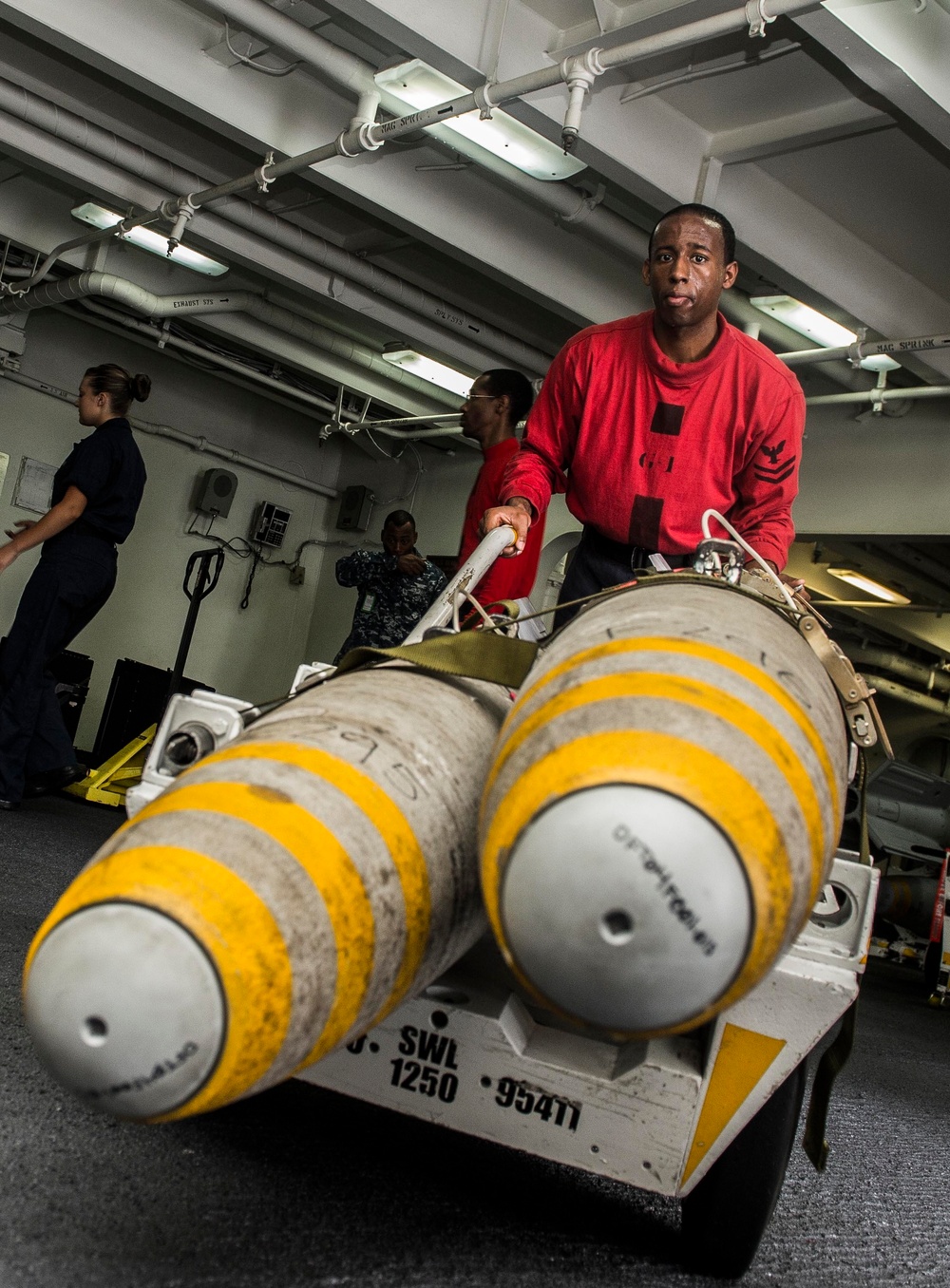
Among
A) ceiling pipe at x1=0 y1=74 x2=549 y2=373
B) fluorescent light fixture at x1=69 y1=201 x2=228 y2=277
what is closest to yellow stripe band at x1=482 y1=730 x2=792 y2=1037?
ceiling pipe at x1=0 y1=74 x2=549 y2=373

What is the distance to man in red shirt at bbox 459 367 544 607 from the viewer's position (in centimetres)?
372

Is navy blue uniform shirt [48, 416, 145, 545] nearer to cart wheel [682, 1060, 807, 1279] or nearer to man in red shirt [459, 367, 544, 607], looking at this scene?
man in red shirt [459, 367, 544, 607]

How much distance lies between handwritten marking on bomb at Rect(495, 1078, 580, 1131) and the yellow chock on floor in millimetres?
5209

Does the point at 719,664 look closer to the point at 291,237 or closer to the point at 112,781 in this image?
the point at 112,781

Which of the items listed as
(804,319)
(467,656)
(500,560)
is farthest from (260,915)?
(804,319)

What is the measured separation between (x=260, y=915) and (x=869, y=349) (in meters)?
5.96

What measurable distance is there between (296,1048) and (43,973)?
225 mm

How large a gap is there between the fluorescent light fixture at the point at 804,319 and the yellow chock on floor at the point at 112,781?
4211 mm

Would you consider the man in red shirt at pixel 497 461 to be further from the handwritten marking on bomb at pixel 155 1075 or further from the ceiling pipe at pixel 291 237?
the ceiling pipe at pixel 291 237

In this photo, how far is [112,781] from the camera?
6.59 meters

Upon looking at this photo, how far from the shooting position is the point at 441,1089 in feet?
4.92

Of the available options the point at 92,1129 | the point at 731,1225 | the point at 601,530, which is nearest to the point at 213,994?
the point at 92,1129

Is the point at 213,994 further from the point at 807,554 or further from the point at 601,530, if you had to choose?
the point at 807,554

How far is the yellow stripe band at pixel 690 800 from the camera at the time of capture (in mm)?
892
